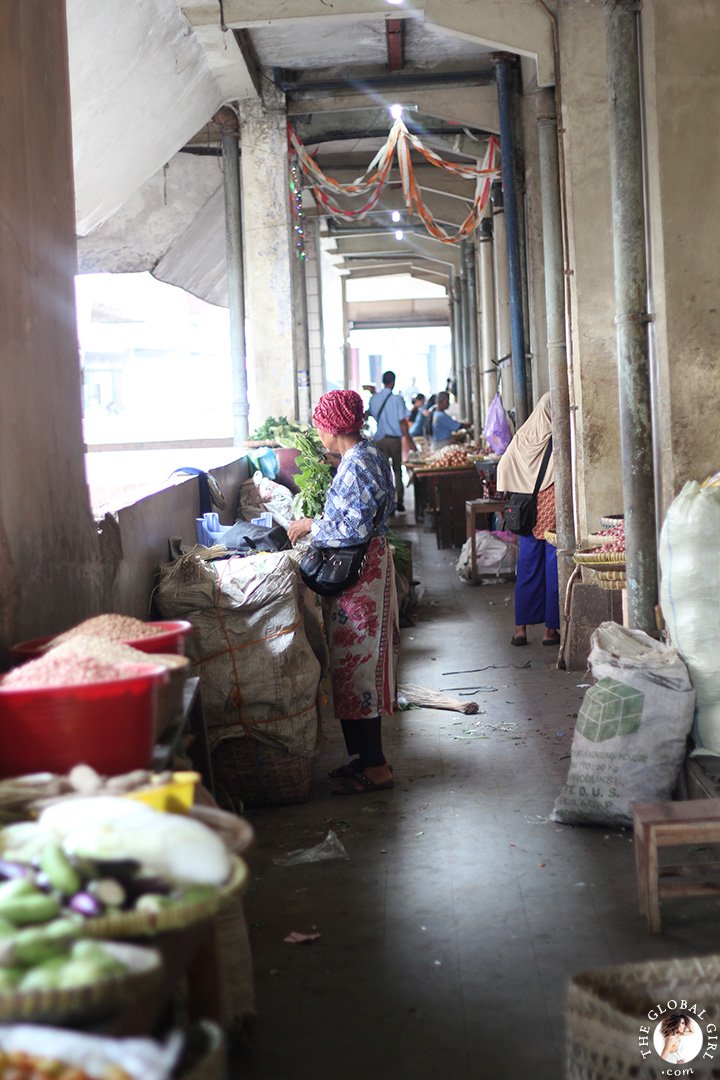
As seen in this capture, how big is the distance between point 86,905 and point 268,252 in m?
9.71

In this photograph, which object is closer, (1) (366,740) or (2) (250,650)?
(2) (250,650)

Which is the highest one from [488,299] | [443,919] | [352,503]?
[488,299]

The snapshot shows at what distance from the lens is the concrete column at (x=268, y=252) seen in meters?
10.5

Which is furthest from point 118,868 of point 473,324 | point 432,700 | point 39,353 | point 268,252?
point 473,324

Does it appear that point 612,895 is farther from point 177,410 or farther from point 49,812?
point 177,410

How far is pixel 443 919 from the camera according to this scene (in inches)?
133

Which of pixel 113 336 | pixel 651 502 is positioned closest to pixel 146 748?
pixel 651 502

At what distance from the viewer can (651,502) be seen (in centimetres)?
502

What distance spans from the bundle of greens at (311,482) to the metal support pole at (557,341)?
1.69m

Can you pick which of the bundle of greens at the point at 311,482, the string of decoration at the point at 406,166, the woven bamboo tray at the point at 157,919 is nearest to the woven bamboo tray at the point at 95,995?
the woven bamboo tray at the point at 157,919

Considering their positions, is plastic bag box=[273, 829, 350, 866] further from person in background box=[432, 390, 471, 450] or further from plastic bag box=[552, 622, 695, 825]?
person in background box=[432, 390, 471, 450]

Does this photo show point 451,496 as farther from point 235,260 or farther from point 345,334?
point 345,334

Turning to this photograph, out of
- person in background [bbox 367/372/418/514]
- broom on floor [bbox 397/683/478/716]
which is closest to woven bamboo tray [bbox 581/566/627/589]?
broom on floor [bbox 397/683/478/716]

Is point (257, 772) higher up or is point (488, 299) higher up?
point (488, 299)
